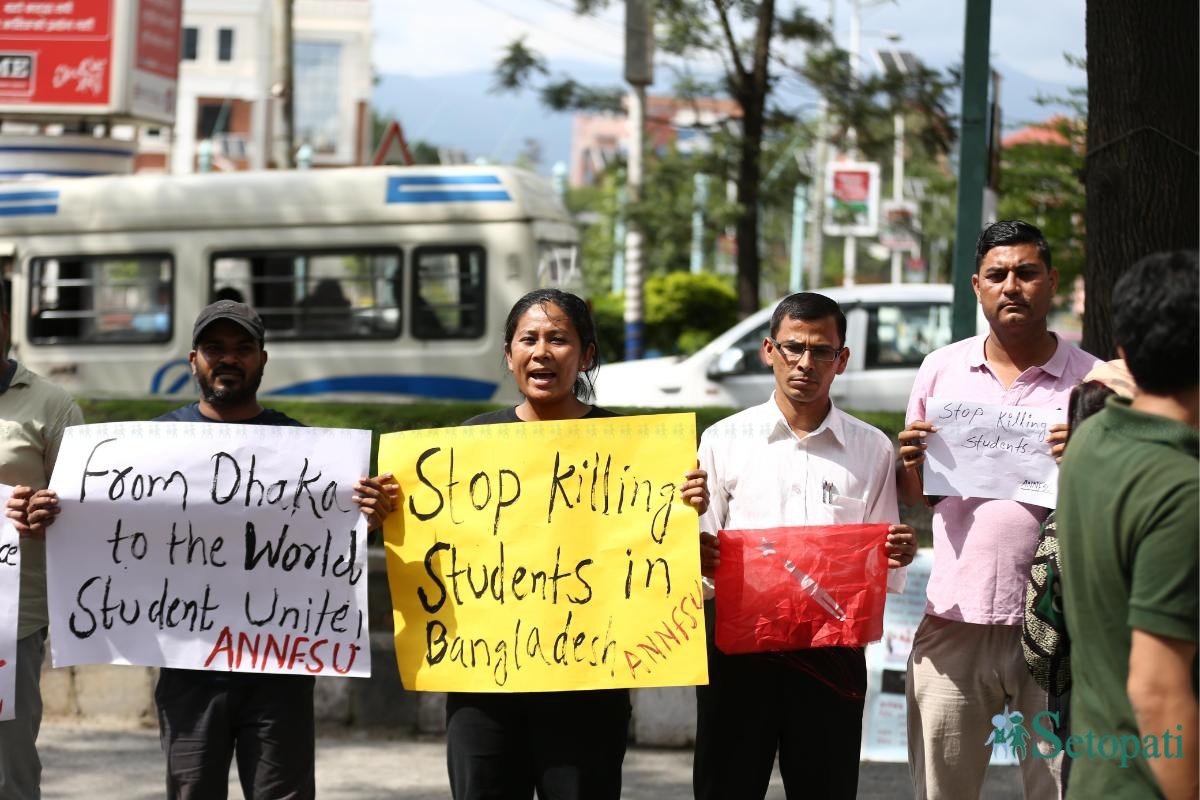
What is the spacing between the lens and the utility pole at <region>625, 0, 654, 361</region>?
17.6 metres

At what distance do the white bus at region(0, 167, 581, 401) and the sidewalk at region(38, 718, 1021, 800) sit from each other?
7264mm

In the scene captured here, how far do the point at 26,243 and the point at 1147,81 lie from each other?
11873mm

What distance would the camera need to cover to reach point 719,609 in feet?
13.2

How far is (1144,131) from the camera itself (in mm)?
6199

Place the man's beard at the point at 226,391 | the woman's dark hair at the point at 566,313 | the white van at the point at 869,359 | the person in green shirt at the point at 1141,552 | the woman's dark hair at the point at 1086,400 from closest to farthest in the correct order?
the person in green shirt at the point at 1141,552 < the woman's dark hair at the point at 1086,400 < the woman's dark hair at the point at 566,313 < the man's beard at the point at 226,391 < the white van at the point at 869,359

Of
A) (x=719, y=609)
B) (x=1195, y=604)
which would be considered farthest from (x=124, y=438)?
(x=1195, y=604)

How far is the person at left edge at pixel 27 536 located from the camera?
4.25 meters

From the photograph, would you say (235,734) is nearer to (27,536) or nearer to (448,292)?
(27,536)

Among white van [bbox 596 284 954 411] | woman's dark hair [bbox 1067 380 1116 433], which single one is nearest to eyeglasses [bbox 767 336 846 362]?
woman's dark hair [bbox 1067 380 1116 433]

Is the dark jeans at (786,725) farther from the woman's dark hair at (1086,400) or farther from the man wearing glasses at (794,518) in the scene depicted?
the woman's dark hair at (1086,400)

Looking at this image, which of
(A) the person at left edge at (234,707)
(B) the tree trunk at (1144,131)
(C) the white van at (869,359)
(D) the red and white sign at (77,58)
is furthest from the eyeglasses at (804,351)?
(D) the red and white sign at (77,58)

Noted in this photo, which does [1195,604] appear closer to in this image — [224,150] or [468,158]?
[224,150]

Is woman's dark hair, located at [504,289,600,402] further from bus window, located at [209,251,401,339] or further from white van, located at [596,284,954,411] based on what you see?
bus window, located at [209,251,401,339]

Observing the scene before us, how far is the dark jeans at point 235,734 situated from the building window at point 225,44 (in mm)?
64288
